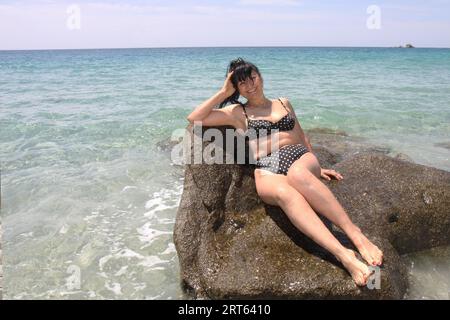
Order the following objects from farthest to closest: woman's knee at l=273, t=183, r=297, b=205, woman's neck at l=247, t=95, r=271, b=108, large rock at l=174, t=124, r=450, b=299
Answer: woman's neck at l=247, t=95, r=271, b=108, woman's knee at l=273, t=183, r=297, b=205, large rock at l=174, t=124, r=450, b=299

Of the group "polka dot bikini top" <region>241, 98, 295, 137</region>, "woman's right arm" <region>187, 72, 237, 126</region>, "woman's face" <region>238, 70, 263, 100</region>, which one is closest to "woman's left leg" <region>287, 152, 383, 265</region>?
"polka dot bikini top" <region>241, 98, 295, 137</region>

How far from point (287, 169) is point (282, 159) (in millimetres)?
155

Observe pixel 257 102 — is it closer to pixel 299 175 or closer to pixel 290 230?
pixel 299 175

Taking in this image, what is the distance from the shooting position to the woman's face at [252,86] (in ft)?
17.1

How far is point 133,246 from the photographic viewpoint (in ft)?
19.4

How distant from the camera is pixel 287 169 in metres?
4.89

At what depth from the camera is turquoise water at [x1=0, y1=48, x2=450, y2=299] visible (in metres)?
5.32

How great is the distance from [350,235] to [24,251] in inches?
169

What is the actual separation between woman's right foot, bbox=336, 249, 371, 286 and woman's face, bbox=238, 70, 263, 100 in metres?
2.28

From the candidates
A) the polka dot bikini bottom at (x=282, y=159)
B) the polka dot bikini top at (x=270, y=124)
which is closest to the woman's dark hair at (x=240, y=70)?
the polka dot bikini top at (x=270, y=124)

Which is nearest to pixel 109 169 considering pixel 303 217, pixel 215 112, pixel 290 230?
pixel 215 112

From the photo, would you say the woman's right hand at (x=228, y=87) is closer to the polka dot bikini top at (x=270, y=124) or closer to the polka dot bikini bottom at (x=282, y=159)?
the polka dot bikini top at (x=270, y=124)

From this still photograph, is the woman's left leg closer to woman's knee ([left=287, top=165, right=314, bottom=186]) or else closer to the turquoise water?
woman's knee ([left=287, top=165, right=314, bottom=186])
